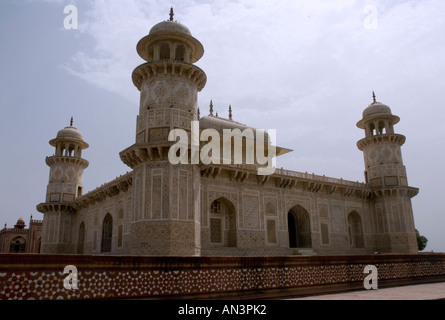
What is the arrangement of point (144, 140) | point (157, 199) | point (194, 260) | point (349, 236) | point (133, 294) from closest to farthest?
point (133, 294)
point (194, 260)
point (157, 199)
point (144, 140)
point (349, 236)

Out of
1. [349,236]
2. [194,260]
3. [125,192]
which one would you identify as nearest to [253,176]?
[125,192]

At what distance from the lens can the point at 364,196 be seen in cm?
2392

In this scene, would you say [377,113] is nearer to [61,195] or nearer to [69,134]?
[69,134]

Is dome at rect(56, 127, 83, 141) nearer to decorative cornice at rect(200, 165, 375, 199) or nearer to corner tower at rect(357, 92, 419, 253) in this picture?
decorative cornice at rect(200, 165, 375, 199)

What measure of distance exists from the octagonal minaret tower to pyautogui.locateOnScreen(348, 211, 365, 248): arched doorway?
59.2 feet

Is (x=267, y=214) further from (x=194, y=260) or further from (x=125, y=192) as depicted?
(x=194, y=260)

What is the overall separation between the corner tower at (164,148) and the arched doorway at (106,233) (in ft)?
27.9

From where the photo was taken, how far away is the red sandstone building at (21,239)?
3922 cm

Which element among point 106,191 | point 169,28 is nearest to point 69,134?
point 106,191

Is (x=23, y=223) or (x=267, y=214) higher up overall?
(x=23, y=223)

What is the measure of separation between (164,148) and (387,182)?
15962mm

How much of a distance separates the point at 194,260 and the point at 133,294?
1.19 meters

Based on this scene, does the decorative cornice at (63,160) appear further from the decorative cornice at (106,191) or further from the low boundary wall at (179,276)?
the low boundary wall at (179,276)
